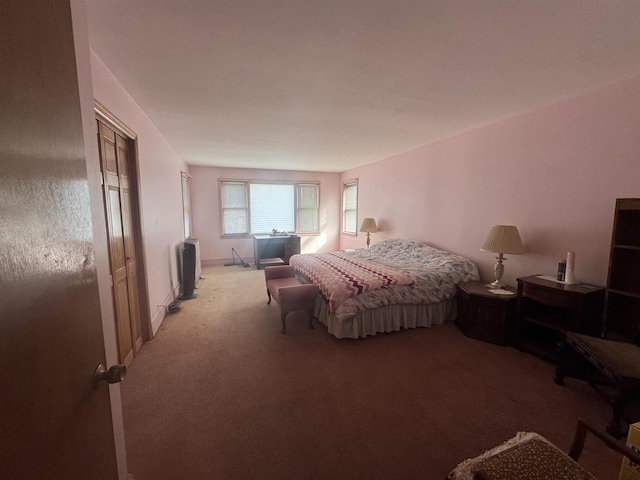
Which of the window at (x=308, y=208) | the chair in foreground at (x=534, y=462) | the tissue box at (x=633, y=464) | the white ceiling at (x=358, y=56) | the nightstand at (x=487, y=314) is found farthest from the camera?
the window at (x=308, y=208)

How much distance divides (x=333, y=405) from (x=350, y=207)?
560 cm

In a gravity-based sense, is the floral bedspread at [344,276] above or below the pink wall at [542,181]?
below

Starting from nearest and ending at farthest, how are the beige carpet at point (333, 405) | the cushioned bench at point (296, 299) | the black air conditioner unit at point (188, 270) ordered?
1. the beige carpet at point (333, 405)
2. the cushioned bench at point (296, 299)
3. the black air conditioner unit at point (188, 270)

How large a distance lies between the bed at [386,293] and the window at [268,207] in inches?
139

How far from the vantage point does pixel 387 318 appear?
3.13m

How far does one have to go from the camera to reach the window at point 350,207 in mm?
6789

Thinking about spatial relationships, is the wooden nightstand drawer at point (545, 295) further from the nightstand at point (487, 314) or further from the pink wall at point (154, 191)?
the pink wall at point (154, 191)

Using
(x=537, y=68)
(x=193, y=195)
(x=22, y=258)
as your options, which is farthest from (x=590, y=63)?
(x=193, y=195)

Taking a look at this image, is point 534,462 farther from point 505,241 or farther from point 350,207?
point 350,207

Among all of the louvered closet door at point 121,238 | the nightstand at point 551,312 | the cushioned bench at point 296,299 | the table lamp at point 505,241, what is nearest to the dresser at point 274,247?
the cushioned bench at point 296,299

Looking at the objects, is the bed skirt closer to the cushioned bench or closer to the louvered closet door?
the cushioned bench

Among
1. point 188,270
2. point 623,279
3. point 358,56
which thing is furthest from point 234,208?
point 623,279

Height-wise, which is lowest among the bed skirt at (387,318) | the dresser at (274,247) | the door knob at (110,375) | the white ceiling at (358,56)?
the bed skirt at (387,318)

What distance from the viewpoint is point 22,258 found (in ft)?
1.59
